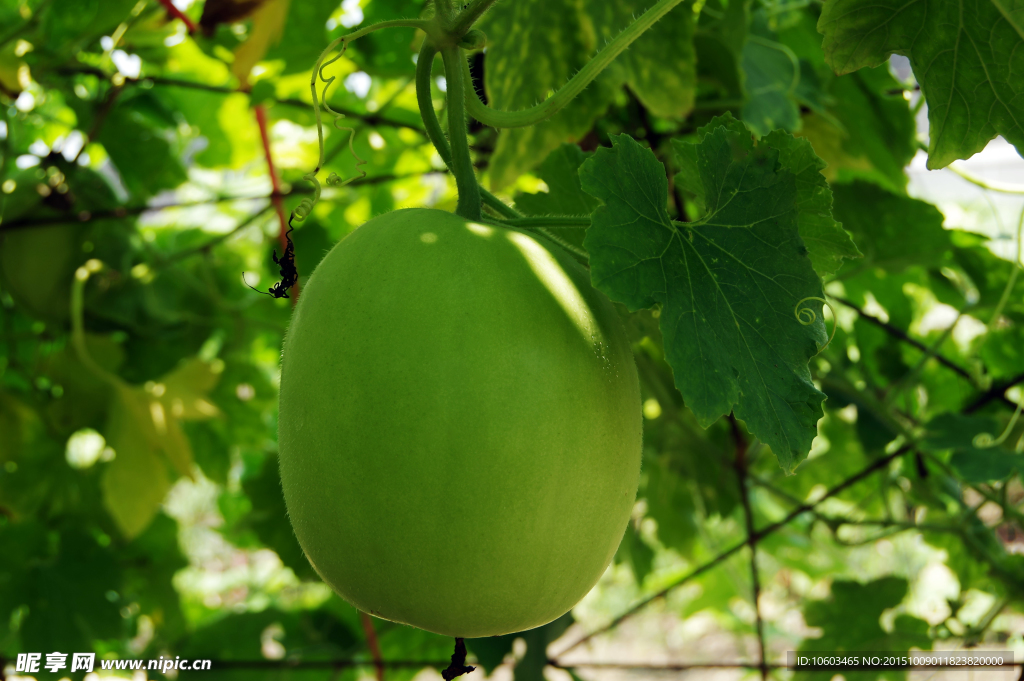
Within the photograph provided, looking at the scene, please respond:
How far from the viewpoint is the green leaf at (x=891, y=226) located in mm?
1105

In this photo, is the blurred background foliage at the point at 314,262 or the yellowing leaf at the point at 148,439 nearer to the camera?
the blurred background foliage at the point at 314,262

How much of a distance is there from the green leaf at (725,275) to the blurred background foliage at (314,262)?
5.7 inches

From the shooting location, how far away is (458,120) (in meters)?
0.49

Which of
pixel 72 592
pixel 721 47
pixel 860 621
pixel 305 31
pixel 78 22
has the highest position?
pixel 78 22

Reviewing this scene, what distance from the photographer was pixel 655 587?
2387 millimetres

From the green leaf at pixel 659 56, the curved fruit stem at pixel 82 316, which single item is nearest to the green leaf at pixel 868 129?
the green leaf at pixel 659 56

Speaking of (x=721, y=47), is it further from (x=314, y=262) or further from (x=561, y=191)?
(x=314, y=262)

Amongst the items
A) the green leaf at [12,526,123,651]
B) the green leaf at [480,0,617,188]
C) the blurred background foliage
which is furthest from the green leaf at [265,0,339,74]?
the green leaf at [12,526,123,651]

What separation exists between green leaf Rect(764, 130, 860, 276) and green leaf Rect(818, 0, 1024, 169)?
0.09 meters

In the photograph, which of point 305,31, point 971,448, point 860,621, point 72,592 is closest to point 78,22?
point 305,31

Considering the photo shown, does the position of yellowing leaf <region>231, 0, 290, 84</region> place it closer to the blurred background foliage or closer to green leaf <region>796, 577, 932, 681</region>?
the blurred background foliage

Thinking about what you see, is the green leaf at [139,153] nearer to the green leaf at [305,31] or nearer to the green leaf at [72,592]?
the green leaf at [305,31]

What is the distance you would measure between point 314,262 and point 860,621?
1175 millimetres

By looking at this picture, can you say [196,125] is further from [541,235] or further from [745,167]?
[745,167]
